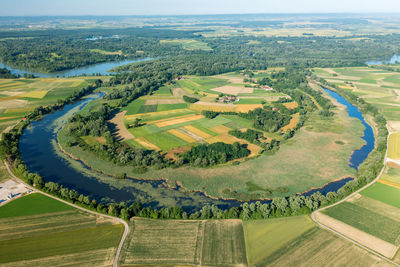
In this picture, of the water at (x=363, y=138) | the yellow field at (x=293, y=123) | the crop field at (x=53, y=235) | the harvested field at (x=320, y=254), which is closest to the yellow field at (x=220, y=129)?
the yellow field at (x=293, y=123)

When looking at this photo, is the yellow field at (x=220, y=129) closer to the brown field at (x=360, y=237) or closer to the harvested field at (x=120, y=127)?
the harvested field at (x=120, y=127)

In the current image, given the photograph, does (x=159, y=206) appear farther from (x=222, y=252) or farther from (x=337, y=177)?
(x=337, y=177)

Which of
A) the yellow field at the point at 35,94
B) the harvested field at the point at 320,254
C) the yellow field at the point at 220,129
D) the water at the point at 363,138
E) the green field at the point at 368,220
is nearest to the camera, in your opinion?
the harvested field at the point at 320,254

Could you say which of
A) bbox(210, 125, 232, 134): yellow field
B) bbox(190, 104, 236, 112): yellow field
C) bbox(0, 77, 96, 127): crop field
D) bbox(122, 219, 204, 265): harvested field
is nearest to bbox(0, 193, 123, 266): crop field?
bbox(122, 219, 204, 265): harvested field

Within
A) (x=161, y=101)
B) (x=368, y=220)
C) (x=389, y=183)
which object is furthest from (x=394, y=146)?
(x=161, y=101)

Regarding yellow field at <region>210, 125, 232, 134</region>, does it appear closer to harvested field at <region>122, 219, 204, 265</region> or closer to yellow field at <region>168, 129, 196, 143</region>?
yellow field at <region>168, 129, 196, 143</region>
